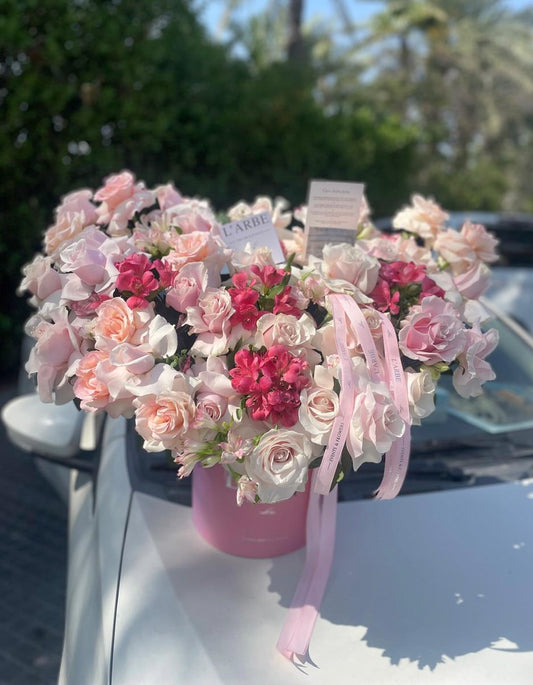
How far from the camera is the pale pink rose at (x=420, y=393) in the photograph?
129cm

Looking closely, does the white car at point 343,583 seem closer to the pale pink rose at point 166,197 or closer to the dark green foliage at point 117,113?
the pale pink rose at point 166,197

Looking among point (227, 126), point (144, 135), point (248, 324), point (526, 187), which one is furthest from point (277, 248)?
Result: point (526, 187)

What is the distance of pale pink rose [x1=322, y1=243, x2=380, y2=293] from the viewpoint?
143 cm

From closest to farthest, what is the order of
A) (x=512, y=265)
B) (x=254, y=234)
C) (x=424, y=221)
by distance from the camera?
(x=254, y=234) < (x=424, y=221) < (x=512, y=265)

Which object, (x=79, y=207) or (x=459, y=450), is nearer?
(x=79, y=207)

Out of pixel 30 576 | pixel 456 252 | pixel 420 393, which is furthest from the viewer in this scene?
pixel 30 576

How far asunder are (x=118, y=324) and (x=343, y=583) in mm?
781

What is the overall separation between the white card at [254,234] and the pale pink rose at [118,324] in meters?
0.38

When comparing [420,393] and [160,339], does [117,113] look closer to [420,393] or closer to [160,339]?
[160,339]

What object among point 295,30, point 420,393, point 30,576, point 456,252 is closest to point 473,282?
point 456,252

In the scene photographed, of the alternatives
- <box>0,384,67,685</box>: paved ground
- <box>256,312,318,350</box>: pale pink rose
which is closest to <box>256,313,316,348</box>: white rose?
<box>256,312,318,350</box>: pale pink rose

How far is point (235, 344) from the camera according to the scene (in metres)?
1.34

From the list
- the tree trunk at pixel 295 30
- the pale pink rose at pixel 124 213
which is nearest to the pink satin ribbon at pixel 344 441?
the pale pink rose at pixel 124 213

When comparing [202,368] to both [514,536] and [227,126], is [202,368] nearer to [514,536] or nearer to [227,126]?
[514,536]
